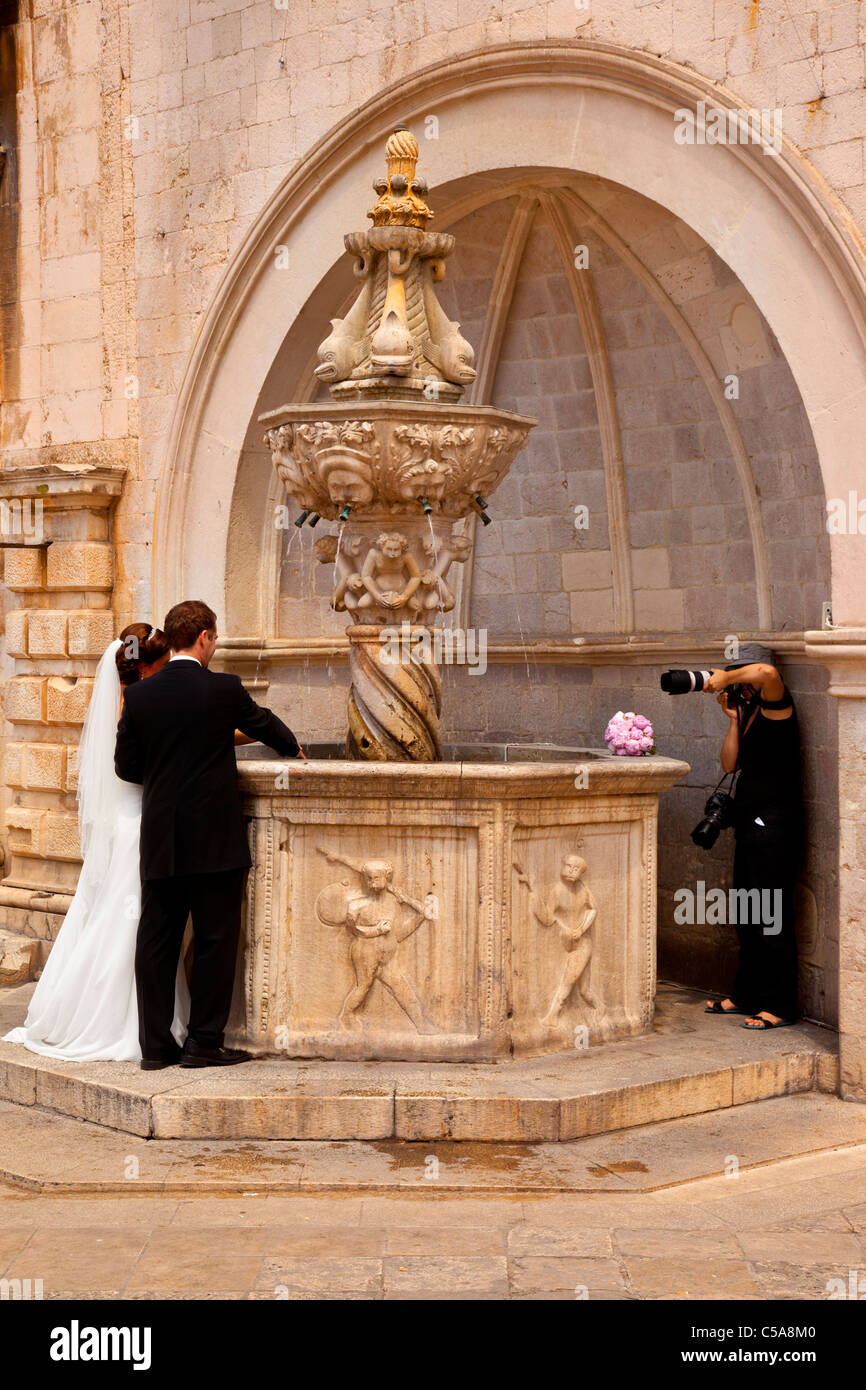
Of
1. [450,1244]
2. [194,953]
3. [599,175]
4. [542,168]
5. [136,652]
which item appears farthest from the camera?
[542,168]

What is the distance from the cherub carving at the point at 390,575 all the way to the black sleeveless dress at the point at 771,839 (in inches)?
62.9

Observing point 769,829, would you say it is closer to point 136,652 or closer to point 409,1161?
point 409,1161

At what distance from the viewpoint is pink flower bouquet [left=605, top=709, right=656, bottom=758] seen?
662 cm

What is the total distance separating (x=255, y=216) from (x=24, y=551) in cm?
227

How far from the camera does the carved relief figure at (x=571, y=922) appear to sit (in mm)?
5906

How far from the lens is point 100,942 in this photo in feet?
19.9

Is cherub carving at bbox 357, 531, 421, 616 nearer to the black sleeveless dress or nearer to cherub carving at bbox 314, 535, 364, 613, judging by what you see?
cherub carving at bbox 314, 535, 364, 613

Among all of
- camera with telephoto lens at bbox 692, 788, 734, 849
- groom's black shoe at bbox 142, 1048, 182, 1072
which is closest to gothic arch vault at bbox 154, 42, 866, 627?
camera with telephoto lens at bbox 692, 788, 734, 849

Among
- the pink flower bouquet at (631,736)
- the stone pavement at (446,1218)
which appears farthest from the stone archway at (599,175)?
the stone pavement at (446,1218)

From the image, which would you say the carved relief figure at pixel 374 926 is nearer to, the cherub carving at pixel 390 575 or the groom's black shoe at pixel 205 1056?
the groom's black shoe at pixel 205 1056

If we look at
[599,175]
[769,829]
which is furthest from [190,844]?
[599,175]

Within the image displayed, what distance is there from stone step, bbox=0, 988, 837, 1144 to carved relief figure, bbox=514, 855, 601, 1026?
0.23 meters

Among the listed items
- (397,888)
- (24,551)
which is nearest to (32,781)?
(24,551)

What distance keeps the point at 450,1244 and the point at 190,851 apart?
185 centimetres
